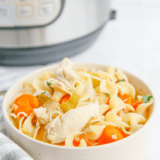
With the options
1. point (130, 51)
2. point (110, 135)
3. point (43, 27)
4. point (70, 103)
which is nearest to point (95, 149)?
point (110, 135)

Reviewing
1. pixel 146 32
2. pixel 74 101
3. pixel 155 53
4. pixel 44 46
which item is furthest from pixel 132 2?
pixel 74 101

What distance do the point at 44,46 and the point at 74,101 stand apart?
27.2 inches

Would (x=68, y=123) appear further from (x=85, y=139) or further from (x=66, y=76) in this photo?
(x=66, y=76)

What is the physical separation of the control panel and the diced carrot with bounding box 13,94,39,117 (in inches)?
24.4

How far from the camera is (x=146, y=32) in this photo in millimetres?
2381

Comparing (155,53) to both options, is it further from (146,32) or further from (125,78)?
(125,78)

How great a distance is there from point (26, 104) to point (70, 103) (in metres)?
0.21

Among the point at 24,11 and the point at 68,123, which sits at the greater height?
the point at 24,11

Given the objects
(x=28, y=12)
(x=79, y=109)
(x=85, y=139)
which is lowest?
(x=85, y=139)

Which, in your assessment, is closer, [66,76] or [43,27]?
[66,76]

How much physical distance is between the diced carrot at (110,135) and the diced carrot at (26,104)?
36cm

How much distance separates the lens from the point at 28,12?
1.38 meters

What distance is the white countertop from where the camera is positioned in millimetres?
1615

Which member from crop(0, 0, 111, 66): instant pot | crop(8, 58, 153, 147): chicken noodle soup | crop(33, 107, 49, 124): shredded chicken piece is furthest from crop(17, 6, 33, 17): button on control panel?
crop(33, 107, 49, 124): shredded chicken piece
